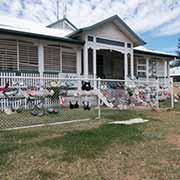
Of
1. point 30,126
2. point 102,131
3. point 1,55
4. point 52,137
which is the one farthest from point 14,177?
point 1,55

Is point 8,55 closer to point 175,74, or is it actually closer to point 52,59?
point 52,59

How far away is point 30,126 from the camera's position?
838cm

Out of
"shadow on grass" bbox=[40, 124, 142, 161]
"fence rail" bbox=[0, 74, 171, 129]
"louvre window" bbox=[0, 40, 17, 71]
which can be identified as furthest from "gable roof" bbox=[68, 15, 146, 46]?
"shadow on grass" bbox=[40, 124, 142, 161]

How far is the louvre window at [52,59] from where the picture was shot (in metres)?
16.1

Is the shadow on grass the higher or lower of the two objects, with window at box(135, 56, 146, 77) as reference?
lower

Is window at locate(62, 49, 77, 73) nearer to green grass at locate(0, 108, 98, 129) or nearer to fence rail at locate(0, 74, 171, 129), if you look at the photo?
fence rail at locate(0, 74, 171, 129)

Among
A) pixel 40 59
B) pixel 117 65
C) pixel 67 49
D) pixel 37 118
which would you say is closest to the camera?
pixel 37 118

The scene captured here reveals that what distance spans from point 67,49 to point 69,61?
2.38ft

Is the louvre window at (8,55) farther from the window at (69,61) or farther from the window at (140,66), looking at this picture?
the window at (140,66)

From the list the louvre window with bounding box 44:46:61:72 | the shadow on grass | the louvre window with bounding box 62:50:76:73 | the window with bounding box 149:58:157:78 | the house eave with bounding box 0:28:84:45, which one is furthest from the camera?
the window with bounding box 149:58:157:78

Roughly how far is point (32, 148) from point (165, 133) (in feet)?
11.8

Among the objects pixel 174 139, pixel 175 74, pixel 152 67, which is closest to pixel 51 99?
pixel 174 139

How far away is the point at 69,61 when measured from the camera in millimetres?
17031

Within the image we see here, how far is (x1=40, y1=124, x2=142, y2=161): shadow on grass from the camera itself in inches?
216
